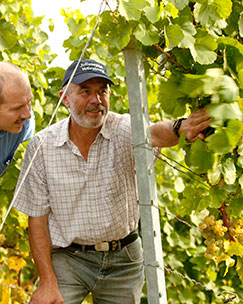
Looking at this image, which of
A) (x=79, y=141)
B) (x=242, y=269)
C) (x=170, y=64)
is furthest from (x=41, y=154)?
(x=242, y=269)

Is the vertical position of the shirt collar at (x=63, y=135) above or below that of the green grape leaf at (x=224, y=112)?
above

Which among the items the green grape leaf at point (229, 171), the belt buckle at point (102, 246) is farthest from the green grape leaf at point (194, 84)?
the belt buckle at point (102, 246)

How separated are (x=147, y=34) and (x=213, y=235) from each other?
2.45 feet

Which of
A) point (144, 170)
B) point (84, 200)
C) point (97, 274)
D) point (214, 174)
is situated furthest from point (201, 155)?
point (97, 274)

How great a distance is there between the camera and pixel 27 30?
367cm

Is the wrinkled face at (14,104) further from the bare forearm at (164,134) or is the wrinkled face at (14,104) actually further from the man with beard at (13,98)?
the bare forearm at (164,134)

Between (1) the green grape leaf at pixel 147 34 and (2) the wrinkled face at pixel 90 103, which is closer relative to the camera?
(1) the green grape leaf at pixel 147 34

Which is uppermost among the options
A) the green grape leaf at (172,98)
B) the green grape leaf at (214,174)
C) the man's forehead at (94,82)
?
the man's forehead at (94,82)

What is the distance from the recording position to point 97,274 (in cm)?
244

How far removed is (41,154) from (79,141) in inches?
7.6

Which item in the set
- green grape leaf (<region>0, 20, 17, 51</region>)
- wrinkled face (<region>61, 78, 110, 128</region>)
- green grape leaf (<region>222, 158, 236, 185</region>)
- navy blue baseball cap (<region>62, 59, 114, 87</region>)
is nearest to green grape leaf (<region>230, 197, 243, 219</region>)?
green grape leaf (<region>222, 158, 236, 185</region>)

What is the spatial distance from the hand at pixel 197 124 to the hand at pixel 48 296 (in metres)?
1.21

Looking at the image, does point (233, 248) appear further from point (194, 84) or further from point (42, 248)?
point (42, 248)

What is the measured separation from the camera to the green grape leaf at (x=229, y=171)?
149 centimetres
